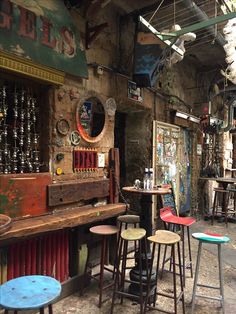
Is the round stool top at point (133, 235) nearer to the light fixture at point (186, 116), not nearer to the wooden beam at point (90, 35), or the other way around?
the wooden beam at point (90, 35)

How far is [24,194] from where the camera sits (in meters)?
2.44

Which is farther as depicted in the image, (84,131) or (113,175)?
(113,175)

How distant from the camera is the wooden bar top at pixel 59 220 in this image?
214 cm

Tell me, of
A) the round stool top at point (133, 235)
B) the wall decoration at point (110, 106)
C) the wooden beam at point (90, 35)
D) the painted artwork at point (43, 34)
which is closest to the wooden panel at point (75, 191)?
the round stool top at point (133, 235)

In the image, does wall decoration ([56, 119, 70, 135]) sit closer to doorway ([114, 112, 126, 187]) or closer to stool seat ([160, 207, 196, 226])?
stool seat ([160, 207, 196, 226])

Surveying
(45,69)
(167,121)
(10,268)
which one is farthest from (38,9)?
(167,121)

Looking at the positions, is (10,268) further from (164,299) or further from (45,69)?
(45,69)

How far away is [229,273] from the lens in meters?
3.40

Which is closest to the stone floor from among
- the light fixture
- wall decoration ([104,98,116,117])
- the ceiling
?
wall decoration ([104,98,116,117])

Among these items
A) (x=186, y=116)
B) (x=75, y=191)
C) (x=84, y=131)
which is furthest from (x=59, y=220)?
(x=186, y=116)

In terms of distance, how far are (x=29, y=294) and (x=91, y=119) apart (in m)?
2.21

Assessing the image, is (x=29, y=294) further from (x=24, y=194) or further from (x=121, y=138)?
(x=121, y=138)

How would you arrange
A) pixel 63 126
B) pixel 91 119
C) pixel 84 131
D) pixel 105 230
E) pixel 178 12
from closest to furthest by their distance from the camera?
pixel 105 230
pixel 63 126
pixel 84 131
pixel 91 119
pixel 178 12

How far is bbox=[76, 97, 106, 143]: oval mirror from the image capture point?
10.1ft
